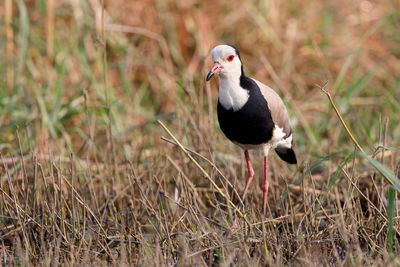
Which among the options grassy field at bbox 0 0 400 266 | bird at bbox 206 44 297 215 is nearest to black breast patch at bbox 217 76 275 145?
bird at bbox 206 44 297 215

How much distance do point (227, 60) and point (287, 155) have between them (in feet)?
2.60

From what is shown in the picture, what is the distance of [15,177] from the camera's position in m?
4.23


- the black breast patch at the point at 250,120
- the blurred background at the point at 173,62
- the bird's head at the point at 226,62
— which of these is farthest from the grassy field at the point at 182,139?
the bird's head at the point at 226,62

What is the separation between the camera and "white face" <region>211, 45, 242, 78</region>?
401 cm

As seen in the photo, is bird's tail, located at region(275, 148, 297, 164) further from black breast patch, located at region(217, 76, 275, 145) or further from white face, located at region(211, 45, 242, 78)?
white face, located at region(211, 45, 242, 78)

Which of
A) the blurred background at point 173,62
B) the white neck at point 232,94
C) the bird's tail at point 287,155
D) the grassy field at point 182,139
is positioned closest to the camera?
the grassy field at point 182,139

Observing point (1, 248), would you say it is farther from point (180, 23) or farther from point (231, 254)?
point (180, 23)

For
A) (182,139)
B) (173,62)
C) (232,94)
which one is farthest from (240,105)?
(173,62)

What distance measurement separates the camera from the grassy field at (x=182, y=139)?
344 centimetres

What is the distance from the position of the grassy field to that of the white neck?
1.07ft

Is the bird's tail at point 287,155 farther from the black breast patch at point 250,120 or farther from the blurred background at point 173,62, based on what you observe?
the black breast patch at point 250,120

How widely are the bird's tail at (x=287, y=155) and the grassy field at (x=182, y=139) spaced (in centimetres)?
9

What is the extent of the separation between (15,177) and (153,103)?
2.60 metres

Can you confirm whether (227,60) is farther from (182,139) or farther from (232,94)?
(182,139)
